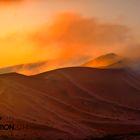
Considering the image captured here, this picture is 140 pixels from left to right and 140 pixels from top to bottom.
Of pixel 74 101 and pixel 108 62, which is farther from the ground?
pixel 108 62

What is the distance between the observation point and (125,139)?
23.5 meters

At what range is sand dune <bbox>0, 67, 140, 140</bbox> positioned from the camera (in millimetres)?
26641

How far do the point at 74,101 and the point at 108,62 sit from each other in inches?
337

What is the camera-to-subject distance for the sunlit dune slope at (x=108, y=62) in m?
37.7

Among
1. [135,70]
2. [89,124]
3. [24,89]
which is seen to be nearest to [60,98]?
[24,89]

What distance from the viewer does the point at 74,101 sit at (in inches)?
1219

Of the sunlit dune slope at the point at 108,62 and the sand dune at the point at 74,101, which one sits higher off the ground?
the sunlit dune slope at the point at 108,62

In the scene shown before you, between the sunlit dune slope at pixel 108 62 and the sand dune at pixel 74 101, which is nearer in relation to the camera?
the sand dune at pixel 74 101

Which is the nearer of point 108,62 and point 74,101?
point 74,101

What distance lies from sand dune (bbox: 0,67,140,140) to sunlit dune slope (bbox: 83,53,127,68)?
1.44 meters

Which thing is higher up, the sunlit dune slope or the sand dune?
the sunlit dune slope

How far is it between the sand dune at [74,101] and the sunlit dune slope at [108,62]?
144cm

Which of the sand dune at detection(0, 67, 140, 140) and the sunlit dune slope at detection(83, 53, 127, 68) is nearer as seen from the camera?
the sand dune at detection(0, 67, 140, 140)

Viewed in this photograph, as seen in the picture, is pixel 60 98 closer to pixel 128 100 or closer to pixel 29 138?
pixel 128 100
